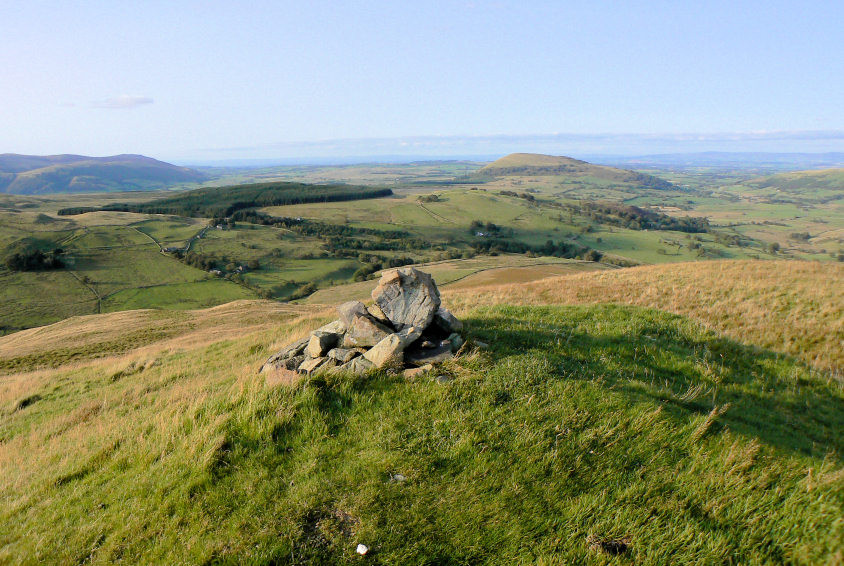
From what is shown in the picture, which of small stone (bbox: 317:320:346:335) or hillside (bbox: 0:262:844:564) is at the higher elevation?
small stone (bbox: 317:320:346:335)

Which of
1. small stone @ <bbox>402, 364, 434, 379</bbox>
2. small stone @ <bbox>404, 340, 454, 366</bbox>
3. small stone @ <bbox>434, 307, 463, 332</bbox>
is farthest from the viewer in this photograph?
small stone @ <bbox>434, 307, 463, 332</bbox>

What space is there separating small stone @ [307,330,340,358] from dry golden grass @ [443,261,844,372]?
391 inches

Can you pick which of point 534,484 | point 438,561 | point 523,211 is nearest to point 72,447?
point 438,561

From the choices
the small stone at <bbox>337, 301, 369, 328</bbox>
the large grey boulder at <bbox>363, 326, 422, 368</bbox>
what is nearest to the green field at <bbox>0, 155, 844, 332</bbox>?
the small stone at <bbox>337, 301, 369, 328</bbox>

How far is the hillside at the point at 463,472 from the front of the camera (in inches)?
198

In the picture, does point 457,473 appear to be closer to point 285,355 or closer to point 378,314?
point 378,314

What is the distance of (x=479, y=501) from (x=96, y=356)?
29401mm

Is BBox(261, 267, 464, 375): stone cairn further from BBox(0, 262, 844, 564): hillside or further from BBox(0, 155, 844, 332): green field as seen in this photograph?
BBox(0, 155, 844, 332): green field

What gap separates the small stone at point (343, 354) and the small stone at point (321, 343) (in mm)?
564

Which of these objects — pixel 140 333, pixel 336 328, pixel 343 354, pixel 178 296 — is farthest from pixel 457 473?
pixel 178 296

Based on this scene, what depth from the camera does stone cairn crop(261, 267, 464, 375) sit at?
9.34 meters

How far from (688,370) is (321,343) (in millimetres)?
9381

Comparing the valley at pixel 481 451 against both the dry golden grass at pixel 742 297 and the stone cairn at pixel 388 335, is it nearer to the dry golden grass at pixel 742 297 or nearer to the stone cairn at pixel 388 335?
the dry golden grass at pixel 742 297

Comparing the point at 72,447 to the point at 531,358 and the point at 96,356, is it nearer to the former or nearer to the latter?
the point at 531,358
